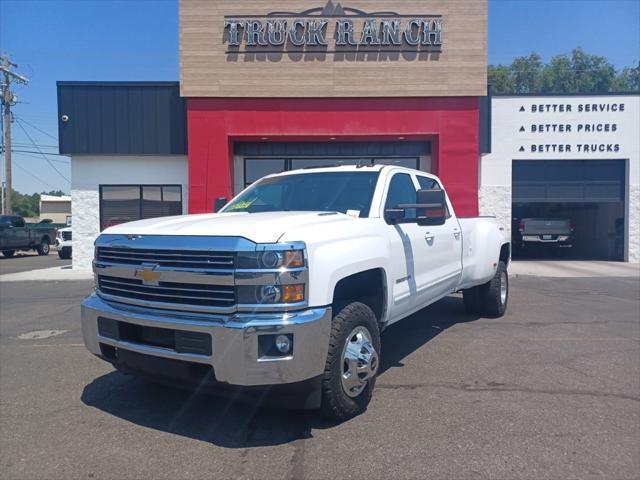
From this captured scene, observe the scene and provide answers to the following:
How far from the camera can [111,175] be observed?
16062 millimetres

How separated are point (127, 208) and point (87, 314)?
42.1 feet

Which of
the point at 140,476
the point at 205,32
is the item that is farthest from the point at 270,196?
the point at 205,32

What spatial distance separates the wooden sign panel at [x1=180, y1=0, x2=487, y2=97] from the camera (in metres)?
14.8

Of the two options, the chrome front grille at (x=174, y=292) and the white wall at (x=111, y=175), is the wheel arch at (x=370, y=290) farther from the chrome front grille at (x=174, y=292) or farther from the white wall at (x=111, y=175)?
the white wall at (x=111, y=175)

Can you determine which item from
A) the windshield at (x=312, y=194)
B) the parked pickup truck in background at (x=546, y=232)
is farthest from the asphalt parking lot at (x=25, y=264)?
the parked pickup truck in background at (x=546, y=232)

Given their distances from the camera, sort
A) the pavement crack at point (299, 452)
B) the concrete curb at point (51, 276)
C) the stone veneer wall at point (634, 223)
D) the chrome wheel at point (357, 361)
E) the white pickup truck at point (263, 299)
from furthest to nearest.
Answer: the stone veneer wall at point (634, 223)
the concrete curb at point (51, 276)
the chrome wheel at point (357, 361)
the white pickup truck at point (263, 299)
the pavement crack at point (299, 452)

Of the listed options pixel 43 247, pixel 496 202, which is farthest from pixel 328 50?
pixel 43 247

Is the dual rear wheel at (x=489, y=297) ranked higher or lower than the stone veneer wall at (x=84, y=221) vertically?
lower

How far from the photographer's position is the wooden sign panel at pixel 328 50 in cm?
1481

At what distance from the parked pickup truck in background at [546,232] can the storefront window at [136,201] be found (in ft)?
41.5

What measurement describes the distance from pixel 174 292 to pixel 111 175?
45.1ft

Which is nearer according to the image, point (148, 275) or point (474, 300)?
point (148, 275)

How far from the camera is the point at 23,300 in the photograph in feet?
34.6

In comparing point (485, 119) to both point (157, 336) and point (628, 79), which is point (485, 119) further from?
point (628, 79)
